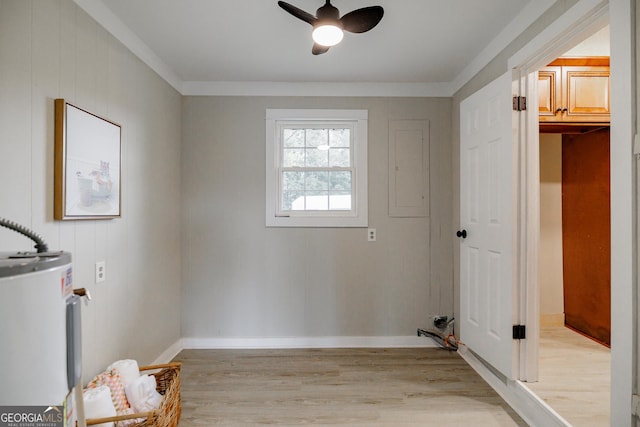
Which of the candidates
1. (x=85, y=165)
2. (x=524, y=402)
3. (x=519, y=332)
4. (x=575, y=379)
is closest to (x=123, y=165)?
(x=85, y=165)

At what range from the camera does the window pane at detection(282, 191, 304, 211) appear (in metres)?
3.31

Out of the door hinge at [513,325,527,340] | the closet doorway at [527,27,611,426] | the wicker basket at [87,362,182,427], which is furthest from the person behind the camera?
the closet doorway at [527,27,611,426]

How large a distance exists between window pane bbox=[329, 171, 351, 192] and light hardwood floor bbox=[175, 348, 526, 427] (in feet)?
4.98

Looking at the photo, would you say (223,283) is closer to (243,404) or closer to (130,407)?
(243,404)

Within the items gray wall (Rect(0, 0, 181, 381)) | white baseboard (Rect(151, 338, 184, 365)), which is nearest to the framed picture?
gray wall (Rect(0, 0, 181, 381))

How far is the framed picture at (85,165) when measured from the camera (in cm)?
166

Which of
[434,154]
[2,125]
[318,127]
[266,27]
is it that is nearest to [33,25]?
[2,125]

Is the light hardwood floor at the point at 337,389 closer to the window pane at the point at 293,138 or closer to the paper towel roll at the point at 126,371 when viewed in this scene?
the paper towel roll at the point at 126,371

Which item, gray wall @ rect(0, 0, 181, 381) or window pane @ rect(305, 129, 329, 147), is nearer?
gray wall @ rect(0, 0, 181, 381)

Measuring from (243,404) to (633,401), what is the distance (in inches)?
80.8

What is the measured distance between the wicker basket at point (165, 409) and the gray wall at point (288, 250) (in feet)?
3.63

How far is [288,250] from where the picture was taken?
3.27 m

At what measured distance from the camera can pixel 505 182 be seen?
230 centimetres

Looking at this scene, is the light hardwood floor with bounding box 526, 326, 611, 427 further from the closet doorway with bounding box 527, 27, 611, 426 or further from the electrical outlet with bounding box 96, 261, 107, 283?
the electrical outlet with bounding box 96, 261, 107, 283
